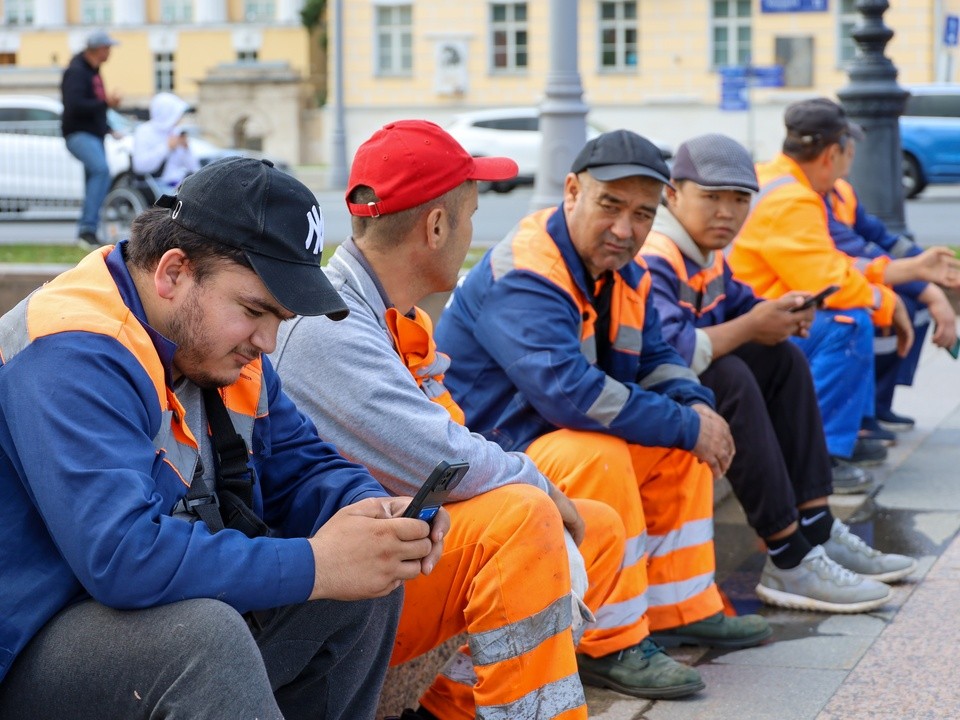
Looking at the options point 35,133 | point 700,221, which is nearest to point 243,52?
point 35,133

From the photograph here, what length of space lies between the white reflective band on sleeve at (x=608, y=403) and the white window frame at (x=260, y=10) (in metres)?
56.6

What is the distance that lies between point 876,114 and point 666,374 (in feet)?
15.6

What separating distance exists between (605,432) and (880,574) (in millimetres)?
1338

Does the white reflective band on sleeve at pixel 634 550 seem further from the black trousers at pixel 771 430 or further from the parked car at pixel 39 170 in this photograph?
the parked car at pixel 39 170

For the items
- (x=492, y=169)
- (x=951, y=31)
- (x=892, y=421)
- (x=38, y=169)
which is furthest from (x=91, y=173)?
(x=951, y=31)

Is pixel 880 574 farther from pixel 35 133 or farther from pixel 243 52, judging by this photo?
pixel 243 52

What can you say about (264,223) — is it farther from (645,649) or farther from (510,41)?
(510,41)

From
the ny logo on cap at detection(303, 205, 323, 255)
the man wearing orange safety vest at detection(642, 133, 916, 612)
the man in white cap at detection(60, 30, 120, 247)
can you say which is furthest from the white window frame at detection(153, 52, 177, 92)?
the ny logo on cap at detection(303, 205, 323, 255)

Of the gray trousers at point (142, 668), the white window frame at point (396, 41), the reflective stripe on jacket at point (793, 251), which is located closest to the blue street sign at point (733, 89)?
the white window frame at point (396, 41)

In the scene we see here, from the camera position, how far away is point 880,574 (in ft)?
15.3

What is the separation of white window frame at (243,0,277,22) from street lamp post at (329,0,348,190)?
2989 cm

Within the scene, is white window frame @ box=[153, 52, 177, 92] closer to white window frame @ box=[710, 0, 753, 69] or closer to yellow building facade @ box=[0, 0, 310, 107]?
yellow building facade @ box=[0, 0, 310, 107]

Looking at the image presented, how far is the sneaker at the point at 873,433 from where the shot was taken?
659cm

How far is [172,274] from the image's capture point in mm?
2506
